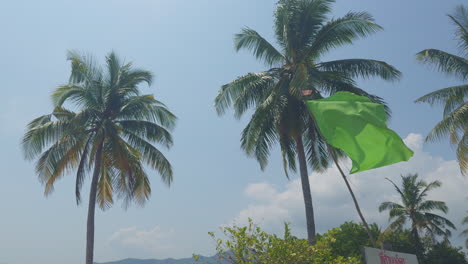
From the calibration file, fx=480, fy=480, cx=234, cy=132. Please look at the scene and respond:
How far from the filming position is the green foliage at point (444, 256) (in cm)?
4081

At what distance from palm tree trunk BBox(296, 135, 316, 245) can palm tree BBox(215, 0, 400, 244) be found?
43 millimetres

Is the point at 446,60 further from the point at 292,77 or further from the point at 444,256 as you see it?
the point at 444,256

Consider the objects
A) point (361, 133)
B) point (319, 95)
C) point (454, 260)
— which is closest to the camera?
point (361, 133)

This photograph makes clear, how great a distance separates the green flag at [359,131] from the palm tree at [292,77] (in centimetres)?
794

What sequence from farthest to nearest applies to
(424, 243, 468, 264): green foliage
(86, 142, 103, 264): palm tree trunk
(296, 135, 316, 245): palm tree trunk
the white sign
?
(424, 243, 468, 264): green foliage < (86, 142, 103, 264): palm tree trunk < (296, 135, 316, 245): palm tree trunk < the white sign

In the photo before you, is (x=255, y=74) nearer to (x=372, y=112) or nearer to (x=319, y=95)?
(x=319, y=95)

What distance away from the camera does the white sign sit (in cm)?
968

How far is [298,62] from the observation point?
2175 centimetres

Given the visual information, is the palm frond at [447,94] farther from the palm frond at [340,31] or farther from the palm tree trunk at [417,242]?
the palm tree trunk at [417,242]

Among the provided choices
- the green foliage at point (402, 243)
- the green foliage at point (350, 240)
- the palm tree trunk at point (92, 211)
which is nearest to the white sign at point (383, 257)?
the palm tree trunk at point (92, 211)

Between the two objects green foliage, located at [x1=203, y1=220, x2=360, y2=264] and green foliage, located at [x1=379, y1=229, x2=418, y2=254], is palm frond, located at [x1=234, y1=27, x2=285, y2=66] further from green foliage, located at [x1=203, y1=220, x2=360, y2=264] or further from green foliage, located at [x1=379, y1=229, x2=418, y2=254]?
green foliage, located at [x1=379, y1=229, x2=418, y2=254]

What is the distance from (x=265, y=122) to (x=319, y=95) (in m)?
2.61

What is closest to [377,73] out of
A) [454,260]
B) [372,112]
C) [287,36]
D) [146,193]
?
[287,36]

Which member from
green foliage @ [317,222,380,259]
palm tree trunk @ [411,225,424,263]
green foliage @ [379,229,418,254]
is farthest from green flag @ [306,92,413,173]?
palm tree trunk @ [411,225,424,263]
